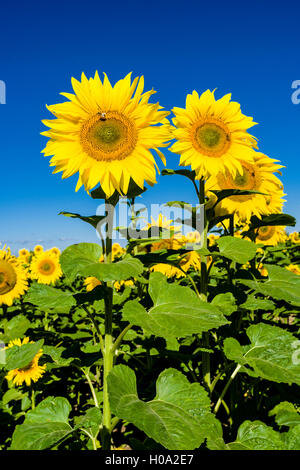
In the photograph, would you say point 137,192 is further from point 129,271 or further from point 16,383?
point 16,383

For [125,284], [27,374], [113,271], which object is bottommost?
[27,374]

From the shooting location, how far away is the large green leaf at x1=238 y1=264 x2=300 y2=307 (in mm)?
2090

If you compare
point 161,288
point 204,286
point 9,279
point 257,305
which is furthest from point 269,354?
point 9,279

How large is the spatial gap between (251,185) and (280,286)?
1113 mm

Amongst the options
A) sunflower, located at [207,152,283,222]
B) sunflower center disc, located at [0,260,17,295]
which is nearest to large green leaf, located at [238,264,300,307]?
sunflower, located at [207,152,283,222]

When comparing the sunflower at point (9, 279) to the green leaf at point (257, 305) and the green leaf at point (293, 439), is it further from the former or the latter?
the green leaf at point (293, 439)

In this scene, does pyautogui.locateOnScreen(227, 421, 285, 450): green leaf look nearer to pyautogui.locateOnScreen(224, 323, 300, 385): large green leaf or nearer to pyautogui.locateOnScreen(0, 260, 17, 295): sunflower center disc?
pyautogui.locateOnScreen(224, 323, 300, 385): large green leaf

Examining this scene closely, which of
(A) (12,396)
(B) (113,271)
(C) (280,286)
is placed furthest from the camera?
(A) (12,396)

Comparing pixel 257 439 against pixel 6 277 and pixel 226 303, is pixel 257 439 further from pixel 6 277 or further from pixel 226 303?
pixel 6 277

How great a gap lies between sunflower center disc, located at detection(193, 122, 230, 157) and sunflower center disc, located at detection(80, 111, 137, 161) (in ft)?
2.30

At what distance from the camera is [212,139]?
8.67ft

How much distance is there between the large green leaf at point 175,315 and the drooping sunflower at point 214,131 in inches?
44.2

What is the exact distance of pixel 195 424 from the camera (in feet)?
4.92

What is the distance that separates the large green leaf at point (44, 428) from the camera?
5.47 feet
